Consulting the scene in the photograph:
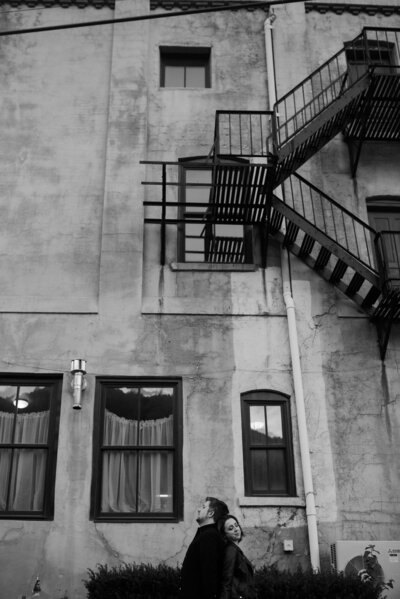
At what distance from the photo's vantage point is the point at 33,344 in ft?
40.1

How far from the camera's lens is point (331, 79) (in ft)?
49.3

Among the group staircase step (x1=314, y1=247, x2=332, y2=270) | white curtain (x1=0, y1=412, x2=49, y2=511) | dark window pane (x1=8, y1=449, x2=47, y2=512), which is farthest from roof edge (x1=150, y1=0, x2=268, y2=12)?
dark window pane (x1=8, y1=449, x2=47, y2=512)

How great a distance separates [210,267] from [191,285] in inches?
19.3

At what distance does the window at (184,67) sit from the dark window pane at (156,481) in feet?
26.1

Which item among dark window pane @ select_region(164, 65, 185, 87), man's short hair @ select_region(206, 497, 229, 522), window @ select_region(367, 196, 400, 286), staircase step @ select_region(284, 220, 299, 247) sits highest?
dark window pane @ select_region(164, 65, 185, 87)

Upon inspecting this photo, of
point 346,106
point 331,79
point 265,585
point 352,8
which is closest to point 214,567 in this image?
point 265,585

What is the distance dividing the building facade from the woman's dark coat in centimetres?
394

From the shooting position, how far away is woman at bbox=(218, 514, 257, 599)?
22.5 ft

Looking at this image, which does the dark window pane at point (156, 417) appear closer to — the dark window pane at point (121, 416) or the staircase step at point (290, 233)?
the dark window pane at point (121, 416)

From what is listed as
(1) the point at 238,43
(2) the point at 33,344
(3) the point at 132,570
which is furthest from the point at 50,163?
(3) the point at 132,570

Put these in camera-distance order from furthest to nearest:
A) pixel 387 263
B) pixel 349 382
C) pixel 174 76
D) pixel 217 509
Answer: pixel 174 76 → pixel 349 382 → pixel 387 263 → pixel 217 509

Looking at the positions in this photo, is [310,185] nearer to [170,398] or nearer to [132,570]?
[170,398]

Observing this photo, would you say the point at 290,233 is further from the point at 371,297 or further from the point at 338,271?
the point at 371,297

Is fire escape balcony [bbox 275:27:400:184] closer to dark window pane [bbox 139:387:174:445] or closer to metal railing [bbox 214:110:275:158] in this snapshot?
metal railing [bbox 214:110:275:158]
